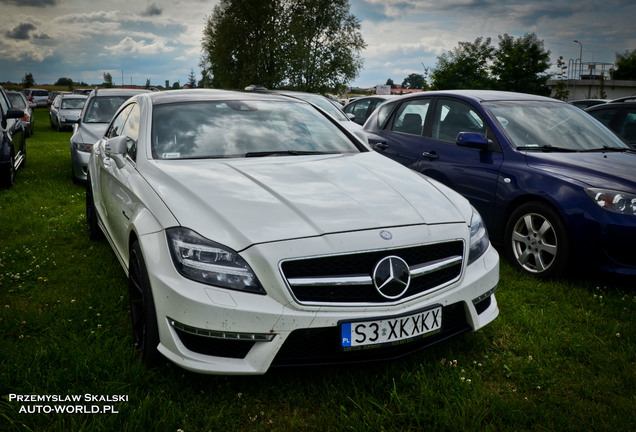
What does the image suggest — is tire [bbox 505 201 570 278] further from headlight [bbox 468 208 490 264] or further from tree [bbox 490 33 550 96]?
tree [bbox 490 33 550 96]

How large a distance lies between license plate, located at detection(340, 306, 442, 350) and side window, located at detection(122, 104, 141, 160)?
2038 millimetres

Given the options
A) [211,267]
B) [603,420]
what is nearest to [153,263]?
[211,267]

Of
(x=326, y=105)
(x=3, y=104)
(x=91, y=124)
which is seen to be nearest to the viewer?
(x=91, y=124)

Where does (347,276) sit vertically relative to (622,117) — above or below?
below

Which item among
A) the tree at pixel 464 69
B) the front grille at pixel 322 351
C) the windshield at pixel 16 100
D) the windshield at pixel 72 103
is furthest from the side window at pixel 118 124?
the tree at pixel 464 69

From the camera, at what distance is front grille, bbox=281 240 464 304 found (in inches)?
101

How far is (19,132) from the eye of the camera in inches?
412

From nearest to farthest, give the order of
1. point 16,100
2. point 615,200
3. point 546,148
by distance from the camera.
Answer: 1. point 615,200
2. point 546,148
3. point 16,100

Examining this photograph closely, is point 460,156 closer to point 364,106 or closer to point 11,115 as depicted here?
point 11,115

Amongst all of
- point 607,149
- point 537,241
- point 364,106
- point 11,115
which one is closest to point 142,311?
point 537,241

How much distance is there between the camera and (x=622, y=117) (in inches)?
278

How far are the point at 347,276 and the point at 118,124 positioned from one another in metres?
→ 3.44

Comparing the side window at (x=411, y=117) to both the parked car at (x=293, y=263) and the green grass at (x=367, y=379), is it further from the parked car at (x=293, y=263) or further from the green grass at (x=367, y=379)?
the parked car at (x=293, y=263)

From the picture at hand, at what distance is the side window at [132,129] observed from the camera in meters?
3.91
